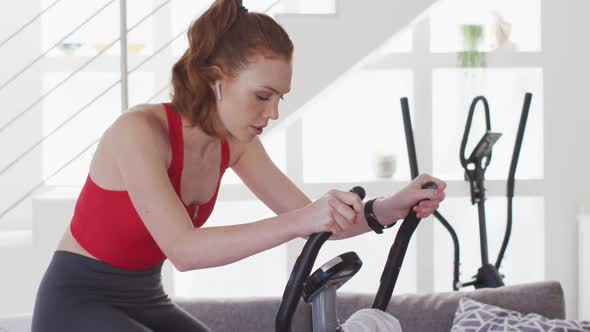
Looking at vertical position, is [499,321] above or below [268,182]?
below

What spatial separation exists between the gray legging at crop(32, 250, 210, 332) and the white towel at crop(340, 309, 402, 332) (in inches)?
17.4

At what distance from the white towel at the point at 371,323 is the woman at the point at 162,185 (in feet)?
0.85

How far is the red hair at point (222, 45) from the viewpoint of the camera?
1.58 meters

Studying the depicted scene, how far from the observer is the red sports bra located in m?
1.60

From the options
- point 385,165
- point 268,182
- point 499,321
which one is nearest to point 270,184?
point 268,182

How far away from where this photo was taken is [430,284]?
13.3 ft

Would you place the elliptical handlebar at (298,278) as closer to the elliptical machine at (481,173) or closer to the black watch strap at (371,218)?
the black watch strap at (371,218)

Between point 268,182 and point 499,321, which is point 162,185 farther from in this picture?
point 499,321

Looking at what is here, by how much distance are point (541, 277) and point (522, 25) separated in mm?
1334

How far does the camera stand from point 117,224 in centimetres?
160

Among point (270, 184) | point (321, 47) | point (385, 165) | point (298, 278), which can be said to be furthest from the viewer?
point (385, 165)

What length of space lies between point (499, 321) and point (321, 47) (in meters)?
1.22

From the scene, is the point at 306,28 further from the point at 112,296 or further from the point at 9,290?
the point at 9,290

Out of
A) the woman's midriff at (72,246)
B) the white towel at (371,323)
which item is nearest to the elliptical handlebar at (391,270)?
the white towel at (371,323)
